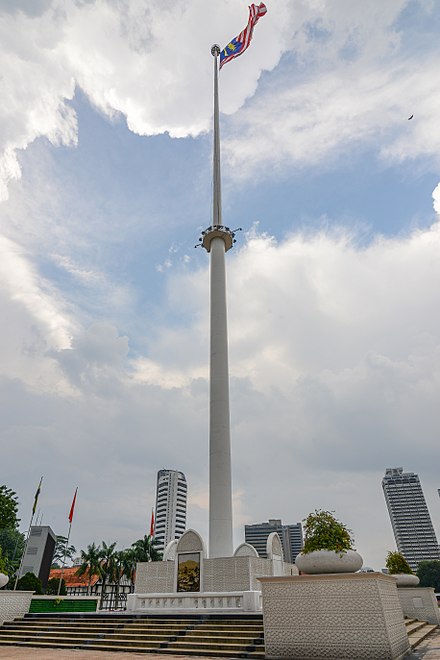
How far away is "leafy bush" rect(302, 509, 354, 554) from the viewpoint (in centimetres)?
1292

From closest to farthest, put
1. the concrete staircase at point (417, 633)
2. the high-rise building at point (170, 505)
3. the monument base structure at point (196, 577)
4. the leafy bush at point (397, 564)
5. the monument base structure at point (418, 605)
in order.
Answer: the concrete staircase at point (417, 633), the monument base structure at point (196, 577), the monument base structure at point (418, 605), the leafy bush at point (397, 564), the high-rise building at point (170, 505)

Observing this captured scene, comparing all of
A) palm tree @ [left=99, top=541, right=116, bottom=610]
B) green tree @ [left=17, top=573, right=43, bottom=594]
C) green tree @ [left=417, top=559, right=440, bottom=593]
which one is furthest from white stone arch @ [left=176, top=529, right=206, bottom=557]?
green tree @ [left=417, top=559, right=440, bottom=593]

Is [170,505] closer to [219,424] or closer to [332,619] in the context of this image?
[219,424]

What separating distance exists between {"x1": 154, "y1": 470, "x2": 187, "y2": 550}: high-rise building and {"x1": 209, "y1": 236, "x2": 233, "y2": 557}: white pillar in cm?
14719

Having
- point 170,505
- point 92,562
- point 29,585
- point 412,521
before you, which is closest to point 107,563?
point 92,562

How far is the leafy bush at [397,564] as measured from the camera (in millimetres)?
25328

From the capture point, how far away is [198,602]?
2181 cm

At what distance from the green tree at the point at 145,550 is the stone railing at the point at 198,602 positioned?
3654cm

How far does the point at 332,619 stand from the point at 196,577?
15088mm

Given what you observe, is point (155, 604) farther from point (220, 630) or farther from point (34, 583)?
point (34, 583)

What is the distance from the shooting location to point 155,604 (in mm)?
23453

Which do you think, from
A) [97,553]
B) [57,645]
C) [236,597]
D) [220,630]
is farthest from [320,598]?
[97,553]

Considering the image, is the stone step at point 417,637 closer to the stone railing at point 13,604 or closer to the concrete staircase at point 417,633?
the concrete staircase at point 417,633

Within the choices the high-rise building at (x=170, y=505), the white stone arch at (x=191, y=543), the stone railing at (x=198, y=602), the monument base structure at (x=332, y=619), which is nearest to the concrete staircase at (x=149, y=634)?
the monument base structure at (x=332, y=619)
